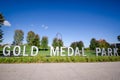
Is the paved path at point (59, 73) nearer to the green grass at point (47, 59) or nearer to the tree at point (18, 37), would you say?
the green grass at point (47, 59)

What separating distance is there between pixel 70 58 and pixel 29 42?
188ft

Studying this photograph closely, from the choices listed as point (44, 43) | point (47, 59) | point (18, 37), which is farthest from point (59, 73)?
point (18, 37)

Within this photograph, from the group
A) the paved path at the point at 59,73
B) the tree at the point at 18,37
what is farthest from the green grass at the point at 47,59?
the tree at the point at 18,37

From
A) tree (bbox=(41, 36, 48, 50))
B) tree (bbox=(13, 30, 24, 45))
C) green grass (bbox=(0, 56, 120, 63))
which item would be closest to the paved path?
green grass (bbox=(0, 56, 120, 63))

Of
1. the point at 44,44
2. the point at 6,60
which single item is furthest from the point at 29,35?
the point at 6,60

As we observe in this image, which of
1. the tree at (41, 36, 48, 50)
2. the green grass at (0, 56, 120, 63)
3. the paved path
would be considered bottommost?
the paved path

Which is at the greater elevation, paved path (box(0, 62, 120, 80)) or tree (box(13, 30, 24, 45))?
tree (box(13, 30, 24, 45))

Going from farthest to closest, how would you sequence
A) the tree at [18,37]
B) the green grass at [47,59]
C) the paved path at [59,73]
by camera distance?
the tree at [18,37] < the green grass at [47,59] < the paved path at [59,73]

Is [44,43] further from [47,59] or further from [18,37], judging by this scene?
[47,59]

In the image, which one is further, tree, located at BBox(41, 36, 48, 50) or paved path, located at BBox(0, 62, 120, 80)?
tree, located at BBox(41, 36, 48, 50)

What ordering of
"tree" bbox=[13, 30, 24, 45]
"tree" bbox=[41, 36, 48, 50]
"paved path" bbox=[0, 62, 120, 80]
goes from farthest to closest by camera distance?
"tree" bbox=[13, 30, 24, 45] < "tree" bbox=[41, 36, 48, 50] < "paved path" bbox=[0, 62, 120, 80]

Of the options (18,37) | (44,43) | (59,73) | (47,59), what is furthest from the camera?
(18,37)

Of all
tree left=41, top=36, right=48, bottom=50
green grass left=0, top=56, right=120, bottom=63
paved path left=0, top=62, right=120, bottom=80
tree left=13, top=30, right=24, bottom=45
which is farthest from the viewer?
tree left=13, top=30, right=24, bottom=45

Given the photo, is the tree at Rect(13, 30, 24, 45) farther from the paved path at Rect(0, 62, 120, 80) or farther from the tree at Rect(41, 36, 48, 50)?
A: the paved path at Rect(0, 62, 120, 80)
